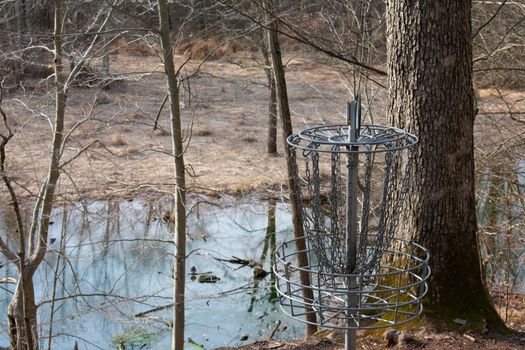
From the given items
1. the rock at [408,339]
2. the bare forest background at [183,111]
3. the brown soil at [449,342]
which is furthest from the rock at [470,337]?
the bare forest background at [183,111]

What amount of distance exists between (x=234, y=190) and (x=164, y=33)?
7703mm

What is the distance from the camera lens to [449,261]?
4.45 meters

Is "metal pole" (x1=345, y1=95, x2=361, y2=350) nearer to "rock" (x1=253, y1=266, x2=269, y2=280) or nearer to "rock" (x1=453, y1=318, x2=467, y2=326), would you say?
"rock" (x1=453, y1=318, x2=467, y2=326)

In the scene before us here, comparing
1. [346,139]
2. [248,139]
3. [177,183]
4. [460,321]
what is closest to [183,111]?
[248,139]

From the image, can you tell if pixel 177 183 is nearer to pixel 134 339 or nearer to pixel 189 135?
pixel 134 339

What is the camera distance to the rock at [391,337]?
440 cm

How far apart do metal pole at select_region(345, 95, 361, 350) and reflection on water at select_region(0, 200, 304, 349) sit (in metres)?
5.71

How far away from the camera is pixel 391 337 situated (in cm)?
443

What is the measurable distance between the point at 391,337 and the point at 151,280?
7.55 m

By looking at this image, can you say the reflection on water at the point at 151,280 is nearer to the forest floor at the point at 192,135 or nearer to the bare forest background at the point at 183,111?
the bare forest background at the point at 183,111

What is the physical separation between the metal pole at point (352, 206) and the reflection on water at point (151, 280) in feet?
18.7

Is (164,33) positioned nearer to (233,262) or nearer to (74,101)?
(233,262)

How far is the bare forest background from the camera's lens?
8.58m

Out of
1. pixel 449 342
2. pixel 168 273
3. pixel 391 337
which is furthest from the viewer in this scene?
pixel 168 273
